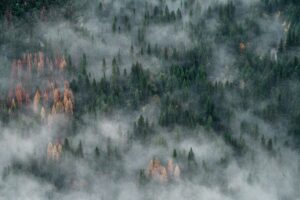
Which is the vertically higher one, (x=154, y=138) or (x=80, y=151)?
(x=154, y=138)

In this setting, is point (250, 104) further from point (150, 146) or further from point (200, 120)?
point (150, 146)

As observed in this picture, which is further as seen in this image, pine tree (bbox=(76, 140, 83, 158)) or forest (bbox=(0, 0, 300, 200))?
pine tree (bbox=(76, 140, 83, 158))

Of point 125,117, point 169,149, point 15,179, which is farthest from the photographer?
point 125,117

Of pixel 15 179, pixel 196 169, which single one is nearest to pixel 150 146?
pixel 196 169

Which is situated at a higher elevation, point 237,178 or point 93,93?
point 93,93

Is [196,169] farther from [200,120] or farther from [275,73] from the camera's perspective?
[275,73]

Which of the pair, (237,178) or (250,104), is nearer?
(237,178)

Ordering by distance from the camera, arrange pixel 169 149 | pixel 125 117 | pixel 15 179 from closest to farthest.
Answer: pixel 15 179
pixel 169 149
pixel 125 117

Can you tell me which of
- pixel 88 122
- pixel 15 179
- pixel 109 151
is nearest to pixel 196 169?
pixel 109 151

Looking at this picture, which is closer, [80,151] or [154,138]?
[80,151]

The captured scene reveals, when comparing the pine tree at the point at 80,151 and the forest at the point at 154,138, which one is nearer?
the forest at the point at 154,138
